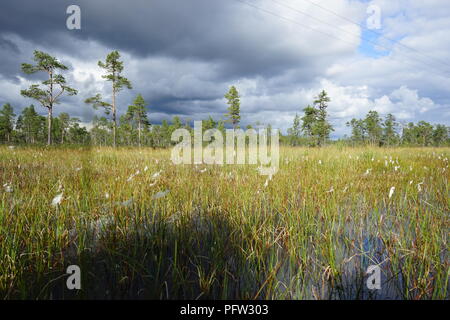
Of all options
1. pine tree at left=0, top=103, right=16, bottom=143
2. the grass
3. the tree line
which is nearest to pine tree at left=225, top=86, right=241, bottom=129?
the tree line

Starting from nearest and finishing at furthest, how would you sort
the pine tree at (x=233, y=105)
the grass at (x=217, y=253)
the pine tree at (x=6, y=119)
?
the grass at (x=217, y=253), the pine tree at (x=233, y=105), the pine tree at (x=6, y=119)

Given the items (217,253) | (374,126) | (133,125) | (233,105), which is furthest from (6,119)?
(374,126)

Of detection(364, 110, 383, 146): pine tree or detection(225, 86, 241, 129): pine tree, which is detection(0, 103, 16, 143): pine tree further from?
detection(364, 110, 383, 146): pine tree

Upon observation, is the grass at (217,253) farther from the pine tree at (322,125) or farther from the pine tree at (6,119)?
the pine tree at (6,119)

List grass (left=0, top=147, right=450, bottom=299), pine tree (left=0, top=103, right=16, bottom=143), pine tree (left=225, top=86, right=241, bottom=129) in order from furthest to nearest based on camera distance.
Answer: pine tree (left=0, top=103, right=16, bottom=143) < pine tree (left=225, top=86, right=241, bottom=129) < grass (left=0, top=147, right=450, bottom=299)

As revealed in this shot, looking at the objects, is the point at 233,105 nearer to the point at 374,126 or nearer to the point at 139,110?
the point at 139,110

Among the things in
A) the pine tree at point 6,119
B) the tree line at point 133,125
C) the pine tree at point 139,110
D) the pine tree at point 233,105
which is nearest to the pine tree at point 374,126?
the tree line at point 133,125

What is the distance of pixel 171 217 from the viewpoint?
83.7 inches

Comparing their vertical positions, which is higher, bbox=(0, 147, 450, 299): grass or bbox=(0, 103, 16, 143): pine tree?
bbox=(0, 103, 16, 143): pine tree
